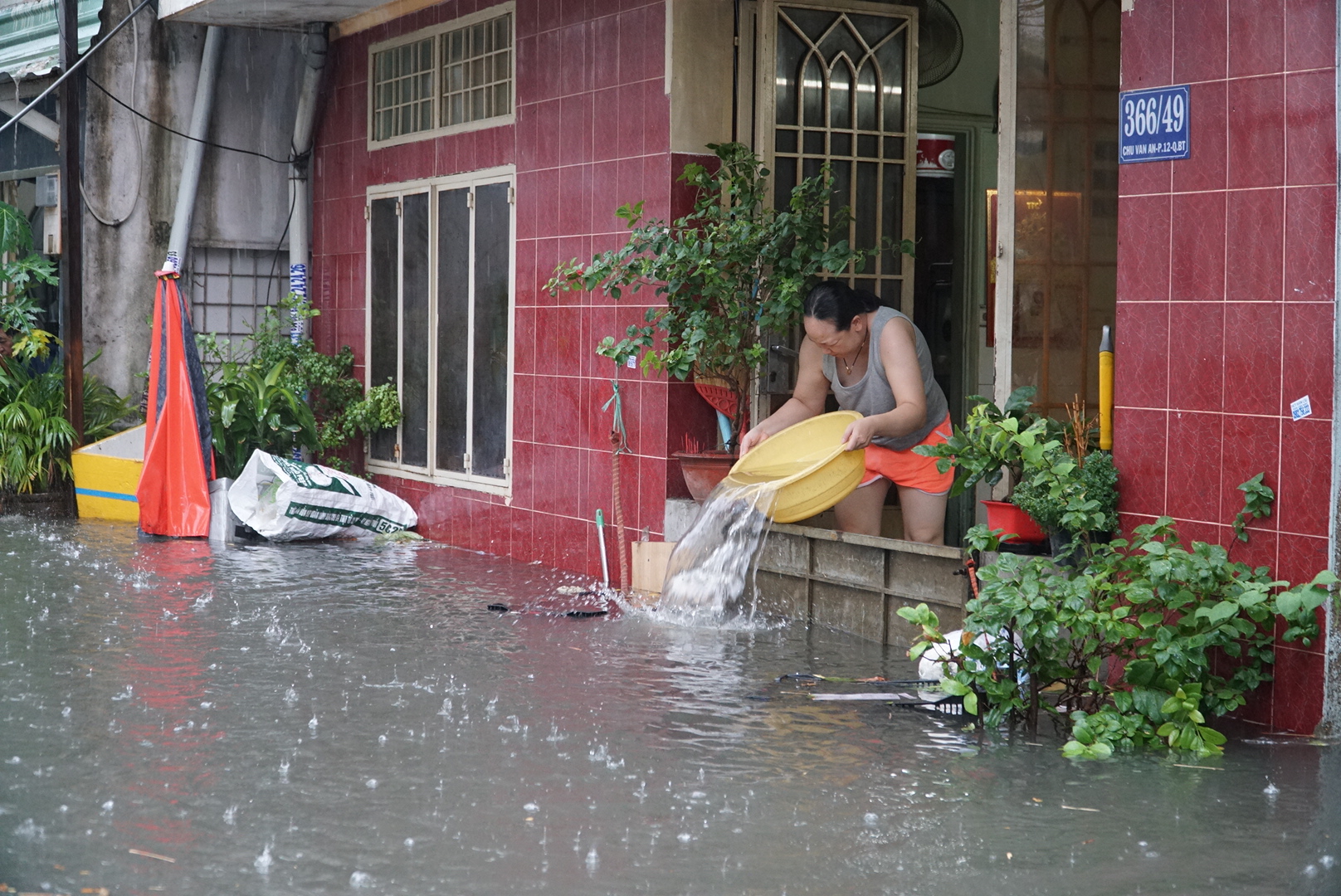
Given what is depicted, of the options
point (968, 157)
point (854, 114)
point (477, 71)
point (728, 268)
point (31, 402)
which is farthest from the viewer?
point (31, 402)

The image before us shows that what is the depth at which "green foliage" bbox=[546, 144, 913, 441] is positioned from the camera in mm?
7703

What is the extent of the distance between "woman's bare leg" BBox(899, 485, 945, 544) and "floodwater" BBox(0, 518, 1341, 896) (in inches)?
23.6

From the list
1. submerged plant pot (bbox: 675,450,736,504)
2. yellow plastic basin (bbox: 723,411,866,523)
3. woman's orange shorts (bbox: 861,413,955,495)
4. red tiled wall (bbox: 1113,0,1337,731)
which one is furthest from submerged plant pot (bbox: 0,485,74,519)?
red tiled wall (bbox: 1113,0,1337,731)

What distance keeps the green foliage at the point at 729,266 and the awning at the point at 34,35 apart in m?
6.84

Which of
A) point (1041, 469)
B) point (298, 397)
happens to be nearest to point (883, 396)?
point (1041, 469)

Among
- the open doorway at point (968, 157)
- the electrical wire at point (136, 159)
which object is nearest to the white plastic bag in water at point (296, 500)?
the electrical wire at point (136, 159)

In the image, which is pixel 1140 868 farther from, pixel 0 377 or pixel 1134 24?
pixel 0 377

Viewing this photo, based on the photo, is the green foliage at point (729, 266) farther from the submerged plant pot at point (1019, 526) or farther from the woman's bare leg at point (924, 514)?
the submerged plant pot at point (1019, 526)

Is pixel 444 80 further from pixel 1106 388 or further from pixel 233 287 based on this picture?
pixel 1106 388

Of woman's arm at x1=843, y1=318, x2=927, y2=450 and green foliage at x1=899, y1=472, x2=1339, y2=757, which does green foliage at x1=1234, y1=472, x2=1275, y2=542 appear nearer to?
green foliage at x1=899, y1=472, x2=1339, y2=757

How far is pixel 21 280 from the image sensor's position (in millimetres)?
12531

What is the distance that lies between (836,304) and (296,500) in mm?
4571

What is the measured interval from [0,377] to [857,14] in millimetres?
7280

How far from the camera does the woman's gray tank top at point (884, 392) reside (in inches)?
278
